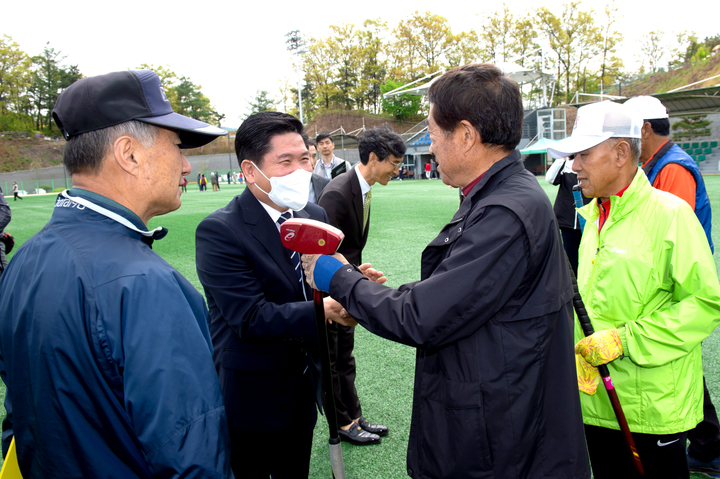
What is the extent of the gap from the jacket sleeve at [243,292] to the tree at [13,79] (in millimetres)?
77406

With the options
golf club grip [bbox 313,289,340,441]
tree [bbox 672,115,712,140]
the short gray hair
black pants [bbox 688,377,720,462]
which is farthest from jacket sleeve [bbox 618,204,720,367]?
tree [bbox 672,115,712,140]

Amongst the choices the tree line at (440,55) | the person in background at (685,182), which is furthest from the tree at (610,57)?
the person in background at (685,182)

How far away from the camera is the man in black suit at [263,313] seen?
81.3 inches

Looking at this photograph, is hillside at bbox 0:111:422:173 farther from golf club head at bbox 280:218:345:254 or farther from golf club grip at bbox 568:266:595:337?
golf club head at bbox 280:218:345:254

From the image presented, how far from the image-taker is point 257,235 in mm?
2197

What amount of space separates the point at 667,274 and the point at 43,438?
246cm


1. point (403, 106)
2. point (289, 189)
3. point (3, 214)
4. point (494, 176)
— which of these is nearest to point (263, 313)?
point (289, 189)

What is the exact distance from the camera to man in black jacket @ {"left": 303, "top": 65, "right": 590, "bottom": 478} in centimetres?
144

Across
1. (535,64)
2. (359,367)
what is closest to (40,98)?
(535,64)

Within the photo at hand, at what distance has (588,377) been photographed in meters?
2.22

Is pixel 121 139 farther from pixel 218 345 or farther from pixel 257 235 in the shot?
pixel 218 345

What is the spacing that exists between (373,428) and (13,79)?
81675 mm

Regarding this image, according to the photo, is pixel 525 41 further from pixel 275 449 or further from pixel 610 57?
pixel 275 449

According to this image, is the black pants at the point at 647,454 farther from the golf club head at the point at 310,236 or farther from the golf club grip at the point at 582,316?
the golf club head at the point at 310,236
